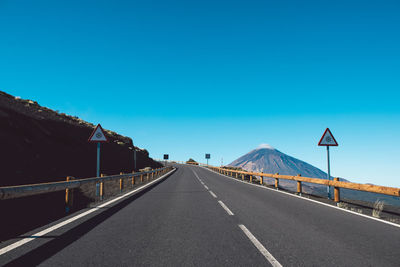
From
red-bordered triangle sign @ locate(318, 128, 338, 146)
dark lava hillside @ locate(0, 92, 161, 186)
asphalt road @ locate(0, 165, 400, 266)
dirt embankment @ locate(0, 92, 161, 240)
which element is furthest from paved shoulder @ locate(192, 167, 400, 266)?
dark lava hillside @ locate(0, 92, 161, 186)

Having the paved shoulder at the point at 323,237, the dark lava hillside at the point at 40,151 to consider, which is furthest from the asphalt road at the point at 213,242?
the dark lava hillside at the point at 40,151

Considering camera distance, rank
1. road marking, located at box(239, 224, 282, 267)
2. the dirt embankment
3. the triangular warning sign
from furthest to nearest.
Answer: the triangular warning sign
the dirt embankment
road marking, located at box(239, 224, 282, 267)

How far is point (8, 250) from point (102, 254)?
1.38m

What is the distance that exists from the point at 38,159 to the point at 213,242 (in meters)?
15.0

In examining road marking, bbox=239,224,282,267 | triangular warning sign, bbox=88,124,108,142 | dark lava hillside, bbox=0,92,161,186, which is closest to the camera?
road marking, bbox=239,224,282,267

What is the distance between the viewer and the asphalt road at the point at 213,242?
308 centimetres

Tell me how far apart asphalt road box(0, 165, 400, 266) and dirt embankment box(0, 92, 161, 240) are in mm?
1762

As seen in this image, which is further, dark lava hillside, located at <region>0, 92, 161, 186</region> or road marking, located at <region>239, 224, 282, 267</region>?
dark lava hillside, located at <region>0, 92, 161, 186</region>

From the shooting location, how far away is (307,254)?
11.0 ft

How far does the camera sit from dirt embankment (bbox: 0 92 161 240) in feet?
21.1

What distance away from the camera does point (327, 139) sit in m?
10.1

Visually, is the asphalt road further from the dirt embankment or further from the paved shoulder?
the dirt embankment

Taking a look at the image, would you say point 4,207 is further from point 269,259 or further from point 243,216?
point 269,259

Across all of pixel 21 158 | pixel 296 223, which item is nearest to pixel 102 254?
pixel 296 223
